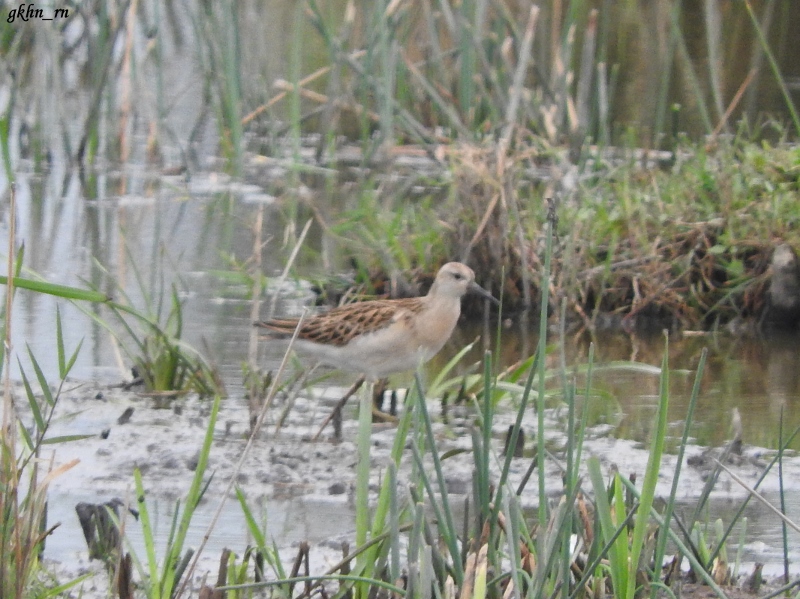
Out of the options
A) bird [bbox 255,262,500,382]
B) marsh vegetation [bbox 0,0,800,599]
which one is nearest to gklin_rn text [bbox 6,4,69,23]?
marsh vegetation [bbox 0,0,800,599]

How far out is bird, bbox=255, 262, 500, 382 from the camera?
588cm

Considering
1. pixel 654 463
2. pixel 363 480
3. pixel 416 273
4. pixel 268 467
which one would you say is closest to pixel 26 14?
pixel 416 273

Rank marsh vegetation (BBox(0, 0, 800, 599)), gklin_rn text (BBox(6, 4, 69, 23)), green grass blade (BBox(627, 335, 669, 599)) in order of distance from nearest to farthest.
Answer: green grass blade (BBox(627, 335, 669, 599)) → marsh vegetation (BBox(0, 0, 800, 599)) → gklin_rn text (BBox(6, 4, 69, 23))

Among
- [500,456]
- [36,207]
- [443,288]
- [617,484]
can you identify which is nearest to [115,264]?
[36,207]

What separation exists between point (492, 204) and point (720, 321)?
1.36m

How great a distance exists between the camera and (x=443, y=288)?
6133 millimetres

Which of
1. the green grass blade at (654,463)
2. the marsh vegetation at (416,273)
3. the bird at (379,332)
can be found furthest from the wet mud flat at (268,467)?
the green grass blade at (654,463)

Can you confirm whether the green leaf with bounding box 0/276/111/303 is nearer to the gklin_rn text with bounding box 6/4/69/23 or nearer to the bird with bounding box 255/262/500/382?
the bird with bounding box 255/262/500/382

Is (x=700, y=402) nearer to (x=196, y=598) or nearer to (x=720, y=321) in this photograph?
(x=720, y=321)

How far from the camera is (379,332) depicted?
19.3 ft

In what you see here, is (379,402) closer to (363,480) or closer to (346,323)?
(346,323)

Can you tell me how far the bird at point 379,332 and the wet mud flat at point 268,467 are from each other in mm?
202

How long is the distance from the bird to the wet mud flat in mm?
202

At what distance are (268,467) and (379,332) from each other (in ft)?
3.52
